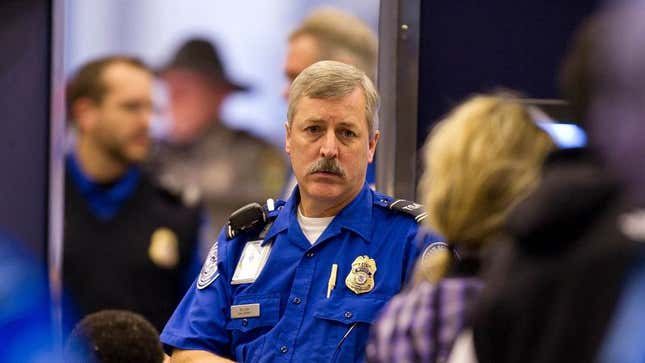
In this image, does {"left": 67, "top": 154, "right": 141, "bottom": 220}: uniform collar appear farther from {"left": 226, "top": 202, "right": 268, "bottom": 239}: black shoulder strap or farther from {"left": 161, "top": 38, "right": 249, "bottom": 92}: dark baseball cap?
{"left": 226, "top": 202, "right": 268, "bottom": 239}: black shoulder strap

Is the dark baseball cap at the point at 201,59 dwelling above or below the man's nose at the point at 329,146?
above

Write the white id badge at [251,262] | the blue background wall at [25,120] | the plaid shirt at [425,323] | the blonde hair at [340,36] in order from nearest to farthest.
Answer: the plaid shirt at [425,323] < the white id badge at [251,262] < the blonde hair at [340,36] < the blue background wall at [25,120]

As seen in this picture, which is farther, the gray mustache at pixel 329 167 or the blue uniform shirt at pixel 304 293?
the gray mustache at pixel 329 167

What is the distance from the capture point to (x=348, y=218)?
300 centimetres

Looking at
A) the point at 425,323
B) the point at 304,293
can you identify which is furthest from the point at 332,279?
the point at 425,323

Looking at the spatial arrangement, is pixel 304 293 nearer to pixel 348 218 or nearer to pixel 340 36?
pixel 348 218

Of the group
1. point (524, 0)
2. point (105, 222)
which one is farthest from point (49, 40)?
point (524, 0)

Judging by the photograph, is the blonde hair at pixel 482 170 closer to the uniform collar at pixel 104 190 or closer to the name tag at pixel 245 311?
the name tag at pixel 245 311

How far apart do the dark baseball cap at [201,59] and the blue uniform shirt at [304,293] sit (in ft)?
4.02

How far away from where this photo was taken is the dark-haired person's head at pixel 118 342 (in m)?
3.14

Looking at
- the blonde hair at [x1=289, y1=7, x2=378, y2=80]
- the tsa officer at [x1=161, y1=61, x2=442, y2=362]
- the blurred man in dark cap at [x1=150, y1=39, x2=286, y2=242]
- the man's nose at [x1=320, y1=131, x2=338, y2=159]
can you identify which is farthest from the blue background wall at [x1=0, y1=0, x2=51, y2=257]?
the man's nose at [x1=320, y1=131, x2=338, y2=159]

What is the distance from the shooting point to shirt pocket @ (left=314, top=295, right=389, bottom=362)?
278 cm

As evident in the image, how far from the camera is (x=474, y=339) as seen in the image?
1714 millimetres

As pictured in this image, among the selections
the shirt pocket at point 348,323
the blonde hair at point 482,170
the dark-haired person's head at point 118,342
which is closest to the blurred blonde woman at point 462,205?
the blonde hair at point 482,170
